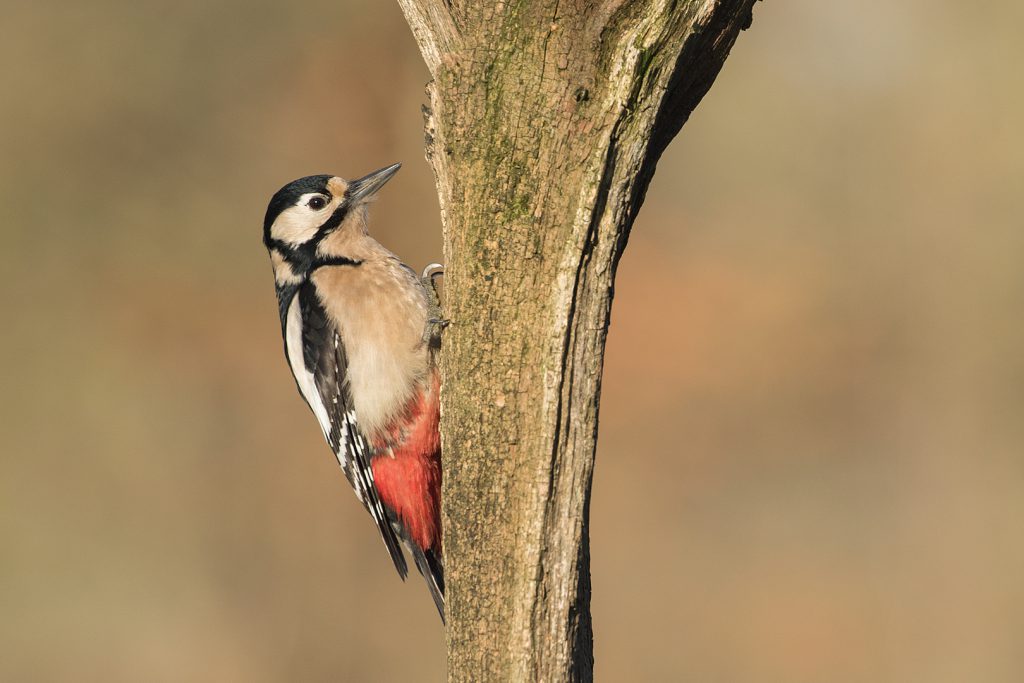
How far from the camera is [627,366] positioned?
23.8 feet

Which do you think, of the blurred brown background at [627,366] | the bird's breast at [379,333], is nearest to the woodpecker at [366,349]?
the bird's breast at [379,333]

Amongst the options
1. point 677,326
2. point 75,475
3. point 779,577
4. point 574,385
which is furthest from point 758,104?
point 574,385

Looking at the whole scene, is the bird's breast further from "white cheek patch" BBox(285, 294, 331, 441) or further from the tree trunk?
the tree trunk

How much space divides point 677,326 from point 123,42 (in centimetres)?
423

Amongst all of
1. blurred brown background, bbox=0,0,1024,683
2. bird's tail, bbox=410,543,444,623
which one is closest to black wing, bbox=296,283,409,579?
bird's tail, bbox=410,543,444,623

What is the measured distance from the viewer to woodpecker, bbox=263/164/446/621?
3.12 metres

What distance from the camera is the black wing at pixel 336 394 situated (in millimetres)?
3291

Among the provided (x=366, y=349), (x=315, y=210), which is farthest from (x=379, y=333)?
(x=315, y=210)

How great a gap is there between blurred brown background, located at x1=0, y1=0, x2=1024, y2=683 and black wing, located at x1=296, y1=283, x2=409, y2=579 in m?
2.85

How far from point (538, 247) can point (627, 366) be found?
5287 millimetres

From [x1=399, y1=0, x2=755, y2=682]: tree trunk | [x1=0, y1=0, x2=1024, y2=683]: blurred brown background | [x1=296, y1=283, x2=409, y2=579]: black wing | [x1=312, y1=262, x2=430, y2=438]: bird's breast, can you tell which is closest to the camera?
[x1=399, y1=0, x2=755, y2=682]: tree trunk

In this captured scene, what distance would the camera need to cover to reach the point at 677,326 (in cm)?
730

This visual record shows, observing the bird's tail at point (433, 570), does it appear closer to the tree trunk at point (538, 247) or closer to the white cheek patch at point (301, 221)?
the tree trunk at point (538, 247)

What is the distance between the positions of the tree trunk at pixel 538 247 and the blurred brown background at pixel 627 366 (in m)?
4.19
